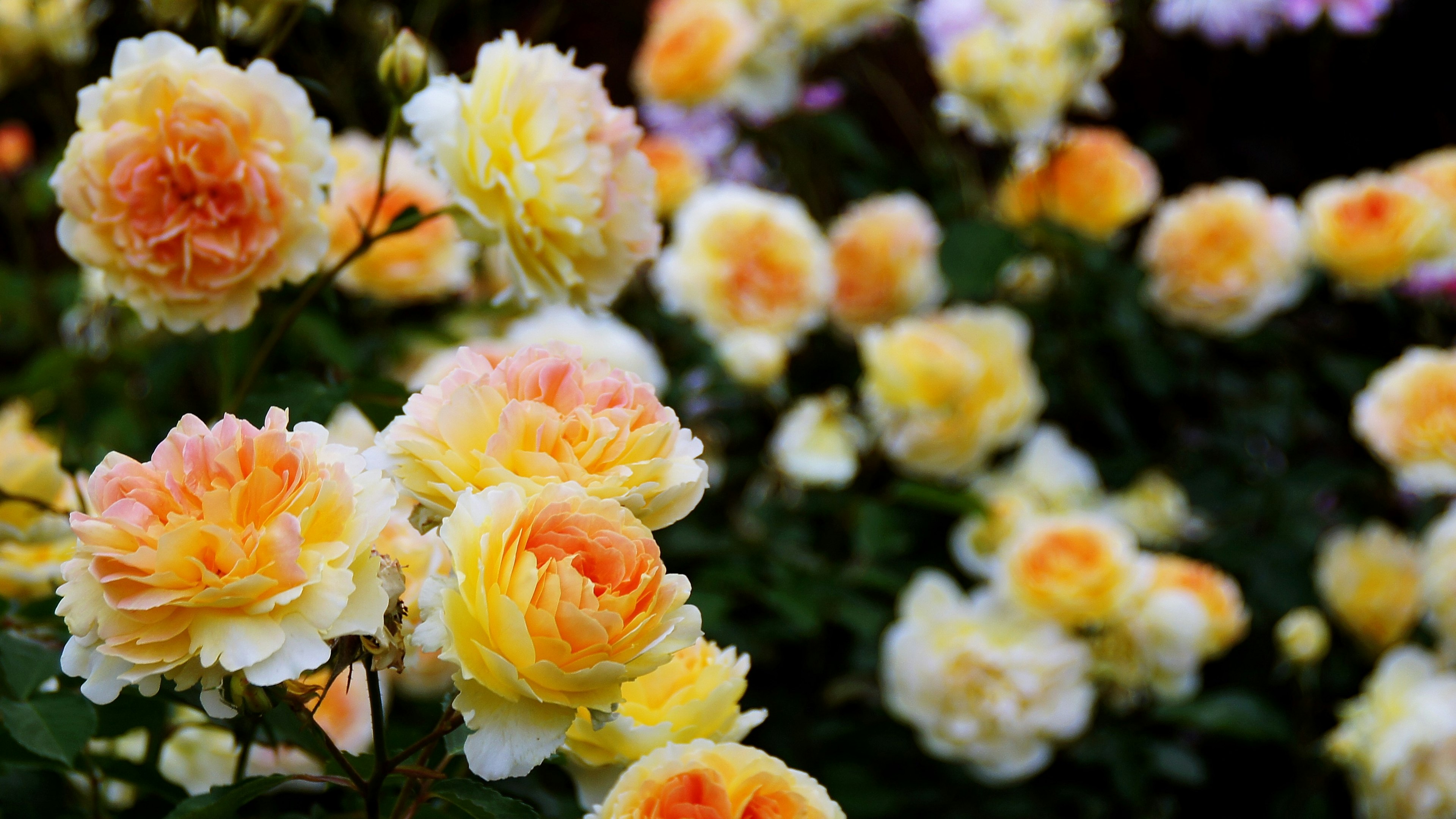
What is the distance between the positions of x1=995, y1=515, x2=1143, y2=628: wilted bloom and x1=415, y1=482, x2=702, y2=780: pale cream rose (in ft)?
2.74

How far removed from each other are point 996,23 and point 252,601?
167 centimetres

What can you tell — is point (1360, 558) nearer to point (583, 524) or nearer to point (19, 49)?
point (583, 524)

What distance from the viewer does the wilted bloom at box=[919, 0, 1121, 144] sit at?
5.08ft

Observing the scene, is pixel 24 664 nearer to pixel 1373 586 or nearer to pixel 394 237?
pixel 394 237

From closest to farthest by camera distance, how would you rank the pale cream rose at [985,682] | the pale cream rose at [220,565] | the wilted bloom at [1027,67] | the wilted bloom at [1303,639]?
1. the pale cream rose at [220,565]
2. the pale cream rose at [985,682]
3. the wilted bloom at [1303,639]
4. the wilted bloom at [1027,67]

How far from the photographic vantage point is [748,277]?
5.09ft

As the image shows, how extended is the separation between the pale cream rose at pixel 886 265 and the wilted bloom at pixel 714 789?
48.5 inches

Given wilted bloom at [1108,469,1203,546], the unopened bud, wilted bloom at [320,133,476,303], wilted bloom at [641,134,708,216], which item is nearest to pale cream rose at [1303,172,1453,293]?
wilted bloom at [1108,469,1203,546]

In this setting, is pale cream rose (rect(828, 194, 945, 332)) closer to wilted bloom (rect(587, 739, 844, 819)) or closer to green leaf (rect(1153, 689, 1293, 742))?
green leaf (rect(1153, 689, 1293, 742))

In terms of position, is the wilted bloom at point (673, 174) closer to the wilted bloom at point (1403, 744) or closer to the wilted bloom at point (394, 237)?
the wilted bloom at point (394, 237)

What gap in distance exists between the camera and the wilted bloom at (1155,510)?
1.64 meters

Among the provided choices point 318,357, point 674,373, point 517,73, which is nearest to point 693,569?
point 674,373

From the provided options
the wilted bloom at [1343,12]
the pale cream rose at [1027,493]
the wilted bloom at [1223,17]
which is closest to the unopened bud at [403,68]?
the pale cream rose at [1027,493]

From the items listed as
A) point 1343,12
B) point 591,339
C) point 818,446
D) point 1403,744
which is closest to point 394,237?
point 591,339
